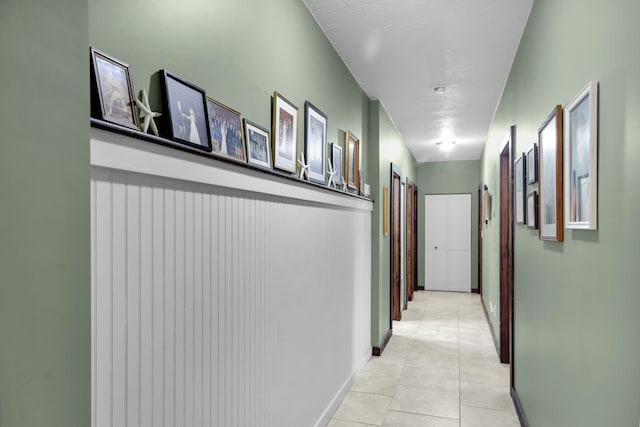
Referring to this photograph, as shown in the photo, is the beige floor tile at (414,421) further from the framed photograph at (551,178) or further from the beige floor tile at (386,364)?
the framed photograph at (551,178)

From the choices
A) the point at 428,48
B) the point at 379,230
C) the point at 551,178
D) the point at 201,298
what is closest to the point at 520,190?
the point at 551,178

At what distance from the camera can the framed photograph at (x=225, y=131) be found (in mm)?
1510

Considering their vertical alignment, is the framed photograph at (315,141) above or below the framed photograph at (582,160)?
above

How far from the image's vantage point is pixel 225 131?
159 cm

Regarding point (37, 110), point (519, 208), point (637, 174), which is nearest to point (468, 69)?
point (519, 208)

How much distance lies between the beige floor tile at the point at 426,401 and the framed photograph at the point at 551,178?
1.57m

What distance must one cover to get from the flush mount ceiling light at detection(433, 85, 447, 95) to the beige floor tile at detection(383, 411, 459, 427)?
2.76m

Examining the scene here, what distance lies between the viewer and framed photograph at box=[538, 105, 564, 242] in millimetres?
1704

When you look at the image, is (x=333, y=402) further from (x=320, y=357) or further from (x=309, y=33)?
(x=309, y=33)

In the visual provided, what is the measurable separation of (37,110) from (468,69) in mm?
3371

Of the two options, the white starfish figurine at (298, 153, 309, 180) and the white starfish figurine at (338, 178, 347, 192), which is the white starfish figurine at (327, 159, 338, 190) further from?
the white starfish figurine at (298, 153, 309, 180)

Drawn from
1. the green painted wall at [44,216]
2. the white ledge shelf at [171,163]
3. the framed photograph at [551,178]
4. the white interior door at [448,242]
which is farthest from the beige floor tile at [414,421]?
the white interior door at [448,242]

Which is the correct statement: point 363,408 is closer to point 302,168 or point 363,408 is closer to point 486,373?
point 486,373

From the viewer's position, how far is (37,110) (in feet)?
2.30
